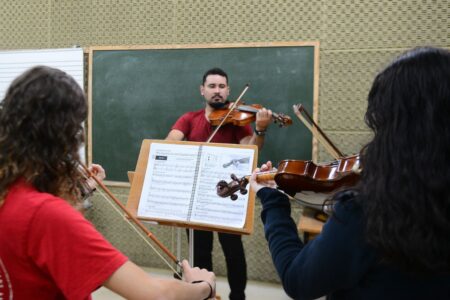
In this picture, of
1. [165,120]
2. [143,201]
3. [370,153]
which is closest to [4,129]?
[370,153]

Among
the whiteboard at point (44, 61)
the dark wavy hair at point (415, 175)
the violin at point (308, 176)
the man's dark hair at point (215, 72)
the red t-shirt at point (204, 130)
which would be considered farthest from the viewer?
the whiteboard at point (44, 61)

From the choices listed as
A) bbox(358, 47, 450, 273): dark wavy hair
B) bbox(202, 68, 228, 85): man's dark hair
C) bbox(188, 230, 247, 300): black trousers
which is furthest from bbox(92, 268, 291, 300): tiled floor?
bbox(358, 47, 450, 273): dark wavy hair

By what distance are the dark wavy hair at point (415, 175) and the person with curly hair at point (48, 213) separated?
50 cm

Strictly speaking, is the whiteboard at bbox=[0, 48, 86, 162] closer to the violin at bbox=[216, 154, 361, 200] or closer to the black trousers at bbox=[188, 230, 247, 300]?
the black trousers at bbox=[188, 230, 247, 300]

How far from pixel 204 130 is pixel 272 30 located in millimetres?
925

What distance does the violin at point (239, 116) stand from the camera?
2.79 metres

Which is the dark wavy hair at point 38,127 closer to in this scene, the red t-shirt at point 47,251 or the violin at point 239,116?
the red t-shirt at point 47,251

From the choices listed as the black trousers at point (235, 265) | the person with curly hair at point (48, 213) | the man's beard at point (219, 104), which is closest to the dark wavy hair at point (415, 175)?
the person with curly hair at point (48, 213)

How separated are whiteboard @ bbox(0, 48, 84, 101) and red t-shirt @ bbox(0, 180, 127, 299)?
2.76 m

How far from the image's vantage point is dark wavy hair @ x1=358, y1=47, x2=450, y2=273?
2.48 ft

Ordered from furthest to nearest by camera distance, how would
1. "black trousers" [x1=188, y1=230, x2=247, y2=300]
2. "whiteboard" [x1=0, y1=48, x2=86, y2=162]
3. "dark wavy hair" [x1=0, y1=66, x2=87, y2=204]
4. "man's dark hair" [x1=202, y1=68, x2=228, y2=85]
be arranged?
"whiteboard" [x1=0, y1=48, x2=86, y2=162], "man's dark hair" [x1=202, y1=68, x2=228, y2=85], "black trousers" [x1=188, y1=230, x2=247, y2=300], "dark wavy hair" [x1=0, y1=66, x2=87, y2=204]

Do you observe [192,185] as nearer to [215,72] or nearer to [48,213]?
[215,72]

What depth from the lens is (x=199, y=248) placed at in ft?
9.34

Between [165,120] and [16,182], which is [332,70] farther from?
[16,182]
